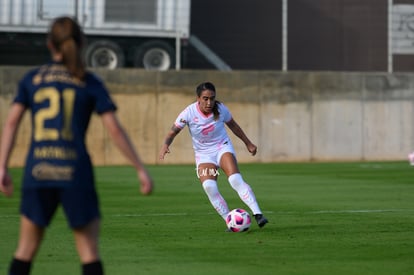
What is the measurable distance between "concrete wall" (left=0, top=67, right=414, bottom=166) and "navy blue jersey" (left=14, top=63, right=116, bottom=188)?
2311 cm

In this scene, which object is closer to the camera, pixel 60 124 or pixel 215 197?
pixel 60 124

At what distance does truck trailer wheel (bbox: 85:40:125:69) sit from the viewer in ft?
107

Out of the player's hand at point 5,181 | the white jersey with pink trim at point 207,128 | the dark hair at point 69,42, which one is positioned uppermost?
the dark hair at point 69,42

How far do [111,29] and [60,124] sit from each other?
26.3 m

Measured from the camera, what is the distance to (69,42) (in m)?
7.03

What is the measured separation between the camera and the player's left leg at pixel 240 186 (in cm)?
1337

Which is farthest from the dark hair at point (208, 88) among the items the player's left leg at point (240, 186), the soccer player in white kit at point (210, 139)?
the player's left leg at point (240, 186)

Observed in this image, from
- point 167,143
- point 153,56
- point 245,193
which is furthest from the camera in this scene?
point 153,56

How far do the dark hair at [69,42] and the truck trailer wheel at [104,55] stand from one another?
2558 centimetres

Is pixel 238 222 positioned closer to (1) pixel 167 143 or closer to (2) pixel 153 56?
(1) pixel 167 143

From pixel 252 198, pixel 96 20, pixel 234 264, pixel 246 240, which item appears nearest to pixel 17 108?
pixel 234 264

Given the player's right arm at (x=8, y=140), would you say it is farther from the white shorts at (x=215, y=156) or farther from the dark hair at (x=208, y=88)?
the white shorts at (x=215, y=156)

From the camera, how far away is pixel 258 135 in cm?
3212

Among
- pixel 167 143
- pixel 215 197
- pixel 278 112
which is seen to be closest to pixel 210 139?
pixel 167 143
